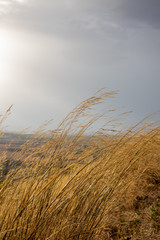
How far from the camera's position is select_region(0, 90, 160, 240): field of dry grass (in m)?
1.11

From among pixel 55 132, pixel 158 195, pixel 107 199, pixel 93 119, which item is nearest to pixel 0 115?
pixel 55 132

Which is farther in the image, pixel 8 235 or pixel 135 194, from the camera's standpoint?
pixel 135 194

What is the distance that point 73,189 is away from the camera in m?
1.37

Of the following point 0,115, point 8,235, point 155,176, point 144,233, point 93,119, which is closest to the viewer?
point 8,235

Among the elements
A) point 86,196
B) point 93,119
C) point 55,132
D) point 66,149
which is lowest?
point 86,196

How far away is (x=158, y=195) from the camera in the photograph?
2.63 metres

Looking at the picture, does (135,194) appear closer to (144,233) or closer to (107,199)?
(144,233)

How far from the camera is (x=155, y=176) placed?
9.89ft

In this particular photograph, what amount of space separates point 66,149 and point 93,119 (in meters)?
0.37

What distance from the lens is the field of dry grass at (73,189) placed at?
3.64 ft

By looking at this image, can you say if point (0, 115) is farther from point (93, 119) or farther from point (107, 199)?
point (107, 199)

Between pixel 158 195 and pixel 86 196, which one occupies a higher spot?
pixel 86 196

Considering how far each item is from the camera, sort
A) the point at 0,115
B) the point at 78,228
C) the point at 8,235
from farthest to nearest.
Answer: the point at 0,115
the point at 78,228
the point at 8,235

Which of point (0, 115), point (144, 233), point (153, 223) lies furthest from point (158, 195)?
point (0, 115)
